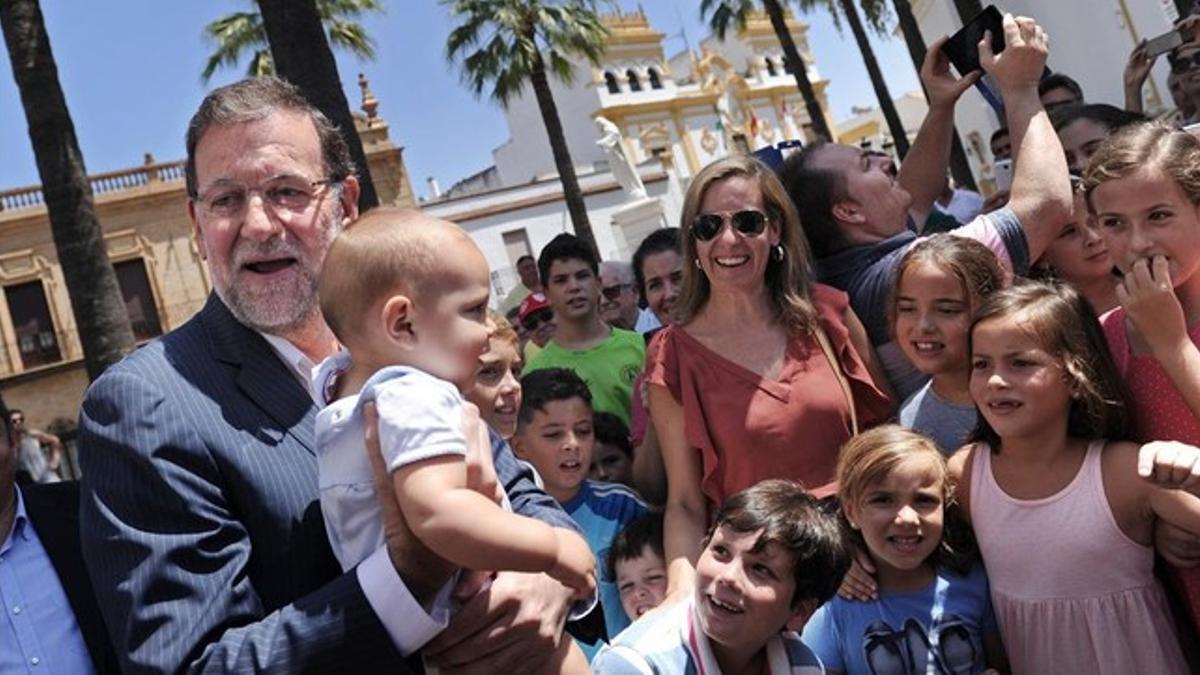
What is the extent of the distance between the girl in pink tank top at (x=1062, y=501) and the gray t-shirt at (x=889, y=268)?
437 millimetres

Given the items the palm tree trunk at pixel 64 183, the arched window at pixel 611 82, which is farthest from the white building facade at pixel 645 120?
the palm tree trunk at pixel 64 183

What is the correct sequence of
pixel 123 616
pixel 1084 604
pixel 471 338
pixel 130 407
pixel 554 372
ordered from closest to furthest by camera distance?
pixel 123 616 → pixel 130 407 → pixel 471 338 → pixel 1084 604 → pixel 554 372

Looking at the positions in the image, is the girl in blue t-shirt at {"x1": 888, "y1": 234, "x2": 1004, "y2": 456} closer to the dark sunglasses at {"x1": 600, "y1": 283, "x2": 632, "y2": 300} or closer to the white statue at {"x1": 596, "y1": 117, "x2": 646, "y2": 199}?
the dark sunglasses at {"x1": 600, "y1": 283, "x2": 632, "y2": 300}

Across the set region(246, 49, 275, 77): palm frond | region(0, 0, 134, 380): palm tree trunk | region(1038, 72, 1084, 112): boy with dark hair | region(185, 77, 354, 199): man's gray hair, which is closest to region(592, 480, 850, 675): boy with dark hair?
region(185, 77, 354, 199): man's gray hair

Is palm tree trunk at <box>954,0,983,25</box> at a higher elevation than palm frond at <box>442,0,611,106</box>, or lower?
lower

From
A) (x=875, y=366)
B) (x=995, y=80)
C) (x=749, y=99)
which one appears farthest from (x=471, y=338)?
(x=749, y=99)

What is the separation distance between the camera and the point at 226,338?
2.30 meters

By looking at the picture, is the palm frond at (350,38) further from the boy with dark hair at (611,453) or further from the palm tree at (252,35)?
the boy with dark hair at (611,453)

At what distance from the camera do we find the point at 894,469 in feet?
9.83

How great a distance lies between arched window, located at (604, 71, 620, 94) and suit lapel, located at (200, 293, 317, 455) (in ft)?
166

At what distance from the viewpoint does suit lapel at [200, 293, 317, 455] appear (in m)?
2.18

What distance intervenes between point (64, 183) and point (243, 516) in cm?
840

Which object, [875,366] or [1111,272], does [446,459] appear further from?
[1111,272]

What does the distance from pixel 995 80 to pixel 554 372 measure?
212 cm
